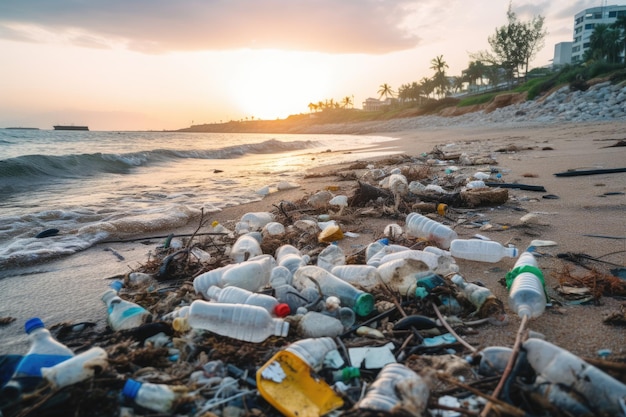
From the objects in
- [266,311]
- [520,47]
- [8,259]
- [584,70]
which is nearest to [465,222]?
[266,311]

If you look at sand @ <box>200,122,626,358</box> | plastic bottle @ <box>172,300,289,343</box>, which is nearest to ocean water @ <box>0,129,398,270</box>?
sand @ <box>200,122,626,358</box>

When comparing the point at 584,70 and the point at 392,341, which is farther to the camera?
the point at 584,70

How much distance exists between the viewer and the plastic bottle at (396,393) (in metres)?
1.05

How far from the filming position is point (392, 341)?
4.86ft

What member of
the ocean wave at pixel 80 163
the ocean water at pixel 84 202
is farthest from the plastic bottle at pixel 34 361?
the ocean wave at pixel 80 163

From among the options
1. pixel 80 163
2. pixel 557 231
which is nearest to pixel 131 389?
pixel 557 231

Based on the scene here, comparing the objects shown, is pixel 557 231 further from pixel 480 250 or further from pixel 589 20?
pixel 589 20

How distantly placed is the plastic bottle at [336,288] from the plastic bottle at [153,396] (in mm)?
825

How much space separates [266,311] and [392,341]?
0.54m

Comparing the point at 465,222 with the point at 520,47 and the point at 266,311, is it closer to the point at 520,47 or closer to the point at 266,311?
the point at 266,311

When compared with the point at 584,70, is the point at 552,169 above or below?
below

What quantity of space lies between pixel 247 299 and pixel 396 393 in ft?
2.85

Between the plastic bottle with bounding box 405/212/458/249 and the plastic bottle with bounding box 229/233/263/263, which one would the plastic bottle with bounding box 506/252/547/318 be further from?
the plastic bottle with bounding box 229/233/263/263

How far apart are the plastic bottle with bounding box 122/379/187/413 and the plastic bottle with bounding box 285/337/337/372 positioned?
40 centimetres
